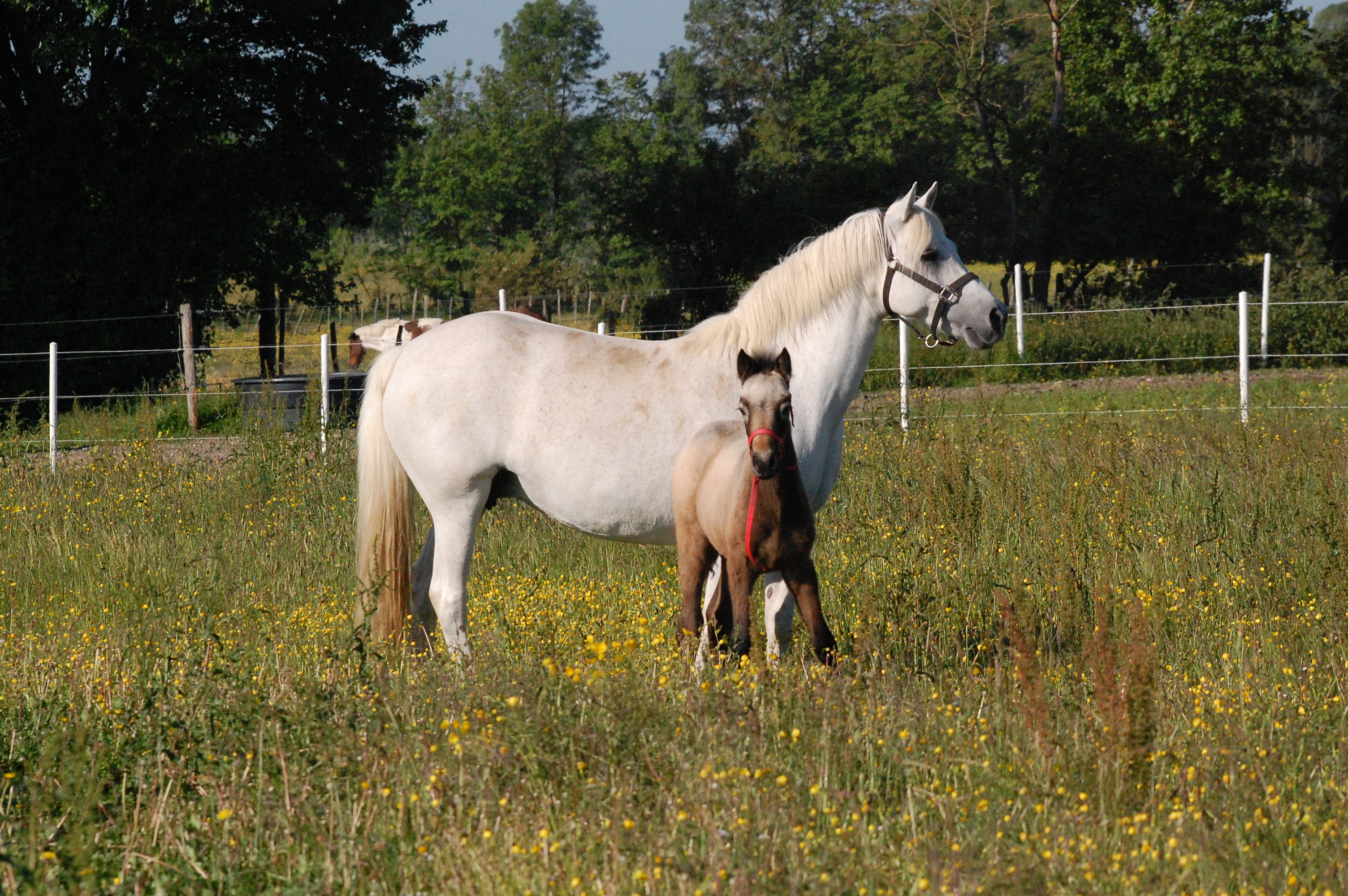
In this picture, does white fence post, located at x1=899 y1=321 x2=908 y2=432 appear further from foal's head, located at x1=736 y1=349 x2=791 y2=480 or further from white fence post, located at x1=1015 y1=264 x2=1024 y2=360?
foal's head, located at x1=736 y1=349 x2=791 y2=480

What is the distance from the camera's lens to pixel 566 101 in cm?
6800

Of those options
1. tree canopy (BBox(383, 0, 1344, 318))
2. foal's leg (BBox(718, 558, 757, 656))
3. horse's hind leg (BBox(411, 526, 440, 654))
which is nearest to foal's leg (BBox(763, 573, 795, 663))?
foal's leg (BBox(718, 558, 757, 656))

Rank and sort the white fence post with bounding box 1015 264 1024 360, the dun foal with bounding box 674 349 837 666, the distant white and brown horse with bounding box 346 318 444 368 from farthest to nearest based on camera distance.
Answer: the white fence post with bounding box 1015 264 1024 360
the distant white and brown horse with bounding box 346 318 444 368
the dun foal with bounding box 674 349 837 666

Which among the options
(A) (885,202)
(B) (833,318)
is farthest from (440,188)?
(B) (833,318)

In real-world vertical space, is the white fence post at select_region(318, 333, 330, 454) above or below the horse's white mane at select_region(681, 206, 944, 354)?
below

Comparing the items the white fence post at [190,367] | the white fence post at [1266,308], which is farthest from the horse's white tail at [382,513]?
the white fence post at [1266,308]

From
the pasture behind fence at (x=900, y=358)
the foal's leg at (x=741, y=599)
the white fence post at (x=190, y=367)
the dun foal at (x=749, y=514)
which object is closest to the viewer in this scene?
the dun foal at (x=749, y=514)

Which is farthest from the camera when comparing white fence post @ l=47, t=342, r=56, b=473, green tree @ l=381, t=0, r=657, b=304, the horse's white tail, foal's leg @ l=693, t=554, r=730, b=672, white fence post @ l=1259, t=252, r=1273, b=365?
green tree @ l=381, t=0, r=657, b=304

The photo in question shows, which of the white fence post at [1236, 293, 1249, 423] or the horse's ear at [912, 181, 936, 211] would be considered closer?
the horse's ear at [912, 181, 936, 211]

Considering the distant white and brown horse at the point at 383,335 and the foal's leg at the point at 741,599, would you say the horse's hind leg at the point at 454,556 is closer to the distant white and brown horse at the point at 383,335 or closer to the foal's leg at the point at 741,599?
the foal's leg at the point at 741,599

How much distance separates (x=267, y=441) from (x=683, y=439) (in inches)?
203

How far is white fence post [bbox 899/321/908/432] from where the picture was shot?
9.43 m

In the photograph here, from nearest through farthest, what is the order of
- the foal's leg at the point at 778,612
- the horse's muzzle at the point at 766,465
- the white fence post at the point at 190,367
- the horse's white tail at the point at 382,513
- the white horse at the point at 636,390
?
the horse's muzzle at the point at 766,465 < the foal's leg at the point at 778,612 < the white horse at the point at 636,390 < the horse's white tail at the point at 382,513 < the white fence post at the point at 190,367

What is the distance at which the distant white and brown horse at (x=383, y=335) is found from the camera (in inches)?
505
